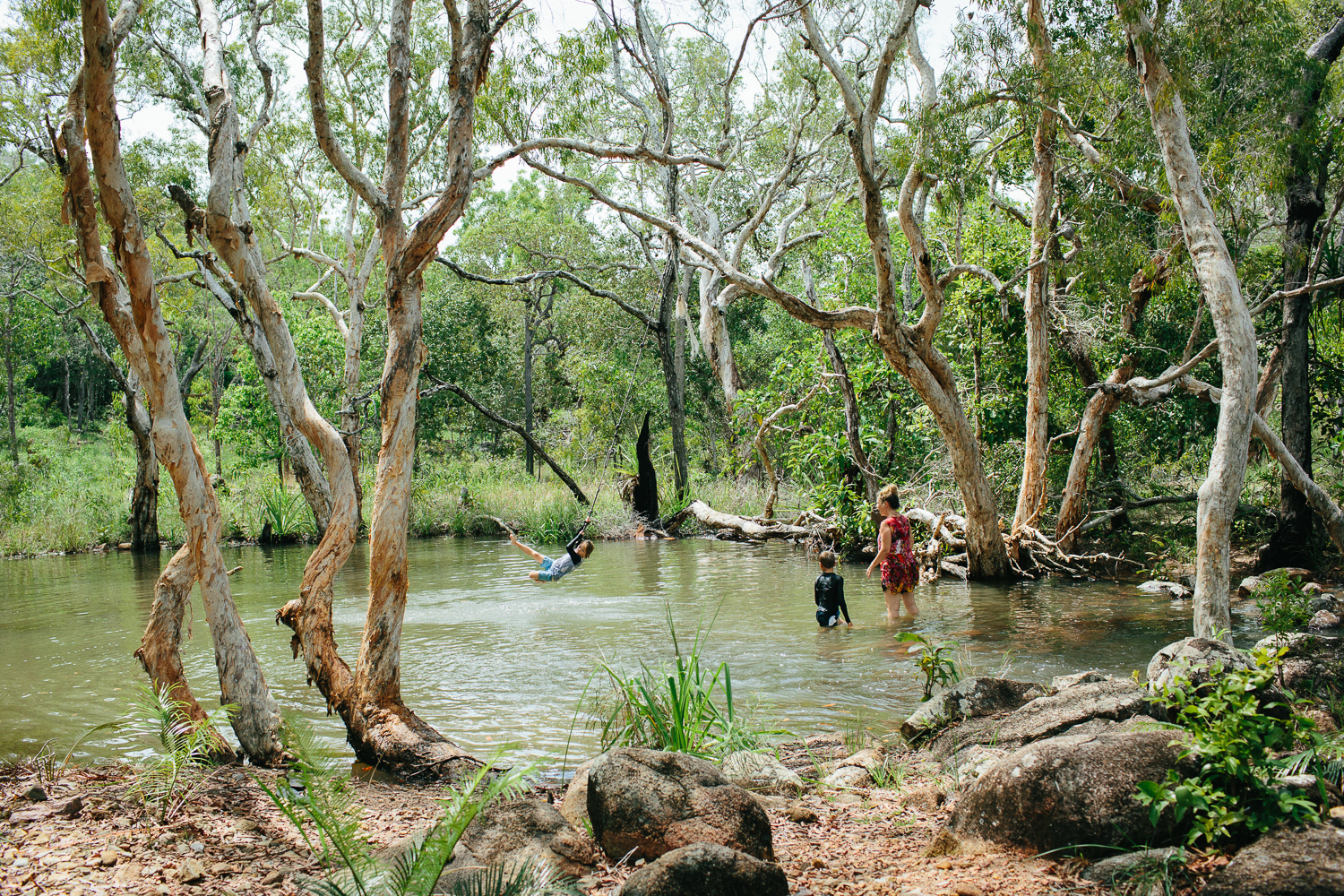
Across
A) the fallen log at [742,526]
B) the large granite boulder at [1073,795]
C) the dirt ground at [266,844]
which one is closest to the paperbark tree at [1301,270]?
the fallen log at [742,526]

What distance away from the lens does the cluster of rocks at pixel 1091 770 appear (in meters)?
3.00

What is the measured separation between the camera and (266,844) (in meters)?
4.02

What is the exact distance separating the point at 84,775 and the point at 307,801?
2715mm

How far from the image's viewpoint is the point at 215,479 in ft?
77.2

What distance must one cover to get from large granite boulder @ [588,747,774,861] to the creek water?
52 centimetres

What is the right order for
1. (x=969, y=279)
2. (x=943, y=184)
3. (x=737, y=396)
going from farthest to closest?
(x=737, y=396)
(x=969, y=279)
(x=943, y=184)

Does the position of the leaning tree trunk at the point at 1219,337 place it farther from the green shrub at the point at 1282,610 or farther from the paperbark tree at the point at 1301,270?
the paperbark tree at the point at 1301,270

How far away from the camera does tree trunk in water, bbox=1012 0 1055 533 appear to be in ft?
42.1

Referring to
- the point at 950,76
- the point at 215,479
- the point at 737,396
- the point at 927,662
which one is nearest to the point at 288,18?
the point at 215,479

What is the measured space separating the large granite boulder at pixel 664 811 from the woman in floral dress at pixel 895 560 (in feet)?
24.0

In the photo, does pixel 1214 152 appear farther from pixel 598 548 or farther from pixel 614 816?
pixel 598 548

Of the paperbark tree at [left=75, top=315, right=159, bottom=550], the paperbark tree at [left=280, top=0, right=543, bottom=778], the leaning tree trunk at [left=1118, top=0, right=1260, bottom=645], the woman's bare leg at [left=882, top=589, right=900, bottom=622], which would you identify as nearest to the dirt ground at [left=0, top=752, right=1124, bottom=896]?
the paperbark tree at [left=280, top=0, right=543, bottom=778]

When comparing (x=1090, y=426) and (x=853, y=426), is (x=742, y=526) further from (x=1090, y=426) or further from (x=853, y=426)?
(x=1090, y=426)

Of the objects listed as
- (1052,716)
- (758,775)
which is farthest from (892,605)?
(758,775)
